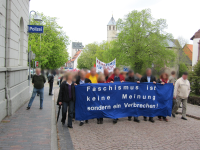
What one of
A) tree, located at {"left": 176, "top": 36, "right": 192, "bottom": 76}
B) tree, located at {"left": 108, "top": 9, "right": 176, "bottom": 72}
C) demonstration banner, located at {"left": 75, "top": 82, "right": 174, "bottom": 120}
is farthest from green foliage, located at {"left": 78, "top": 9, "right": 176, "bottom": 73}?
demonstration banner, located at {"left": 75, "top": 82, "right": 174, "bottom": 120}

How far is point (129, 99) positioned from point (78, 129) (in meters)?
2.24

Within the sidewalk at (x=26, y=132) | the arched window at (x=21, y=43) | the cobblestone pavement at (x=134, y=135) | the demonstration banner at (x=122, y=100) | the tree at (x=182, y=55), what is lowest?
the cobblestone pavement at (x=134, y=135)

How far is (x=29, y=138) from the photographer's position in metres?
5.53

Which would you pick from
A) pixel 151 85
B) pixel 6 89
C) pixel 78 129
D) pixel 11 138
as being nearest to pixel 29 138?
pixel 11 138

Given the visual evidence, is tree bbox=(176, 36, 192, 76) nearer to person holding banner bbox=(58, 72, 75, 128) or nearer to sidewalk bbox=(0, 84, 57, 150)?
sidewalk bbox=(0, 84, 57, 150)

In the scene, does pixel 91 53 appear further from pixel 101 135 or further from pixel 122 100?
pixel 101 135

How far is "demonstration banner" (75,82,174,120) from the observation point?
7.43 metres

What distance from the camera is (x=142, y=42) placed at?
38.8m

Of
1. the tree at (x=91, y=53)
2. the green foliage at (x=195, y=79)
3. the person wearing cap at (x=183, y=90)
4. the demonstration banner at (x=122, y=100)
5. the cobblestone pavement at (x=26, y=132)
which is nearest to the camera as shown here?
the cobblestone pavement at (x=26, y=132)

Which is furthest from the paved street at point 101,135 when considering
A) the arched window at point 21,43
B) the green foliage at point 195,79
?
the green foliage at point 195,79

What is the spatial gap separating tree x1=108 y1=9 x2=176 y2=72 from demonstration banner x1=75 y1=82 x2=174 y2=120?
1180 inches

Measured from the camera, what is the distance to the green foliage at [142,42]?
38.5 m

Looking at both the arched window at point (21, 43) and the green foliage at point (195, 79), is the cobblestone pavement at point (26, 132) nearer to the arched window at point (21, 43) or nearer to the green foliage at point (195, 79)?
the arched window at point (21, 43)

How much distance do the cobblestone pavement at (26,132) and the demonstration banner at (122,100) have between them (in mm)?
1377
